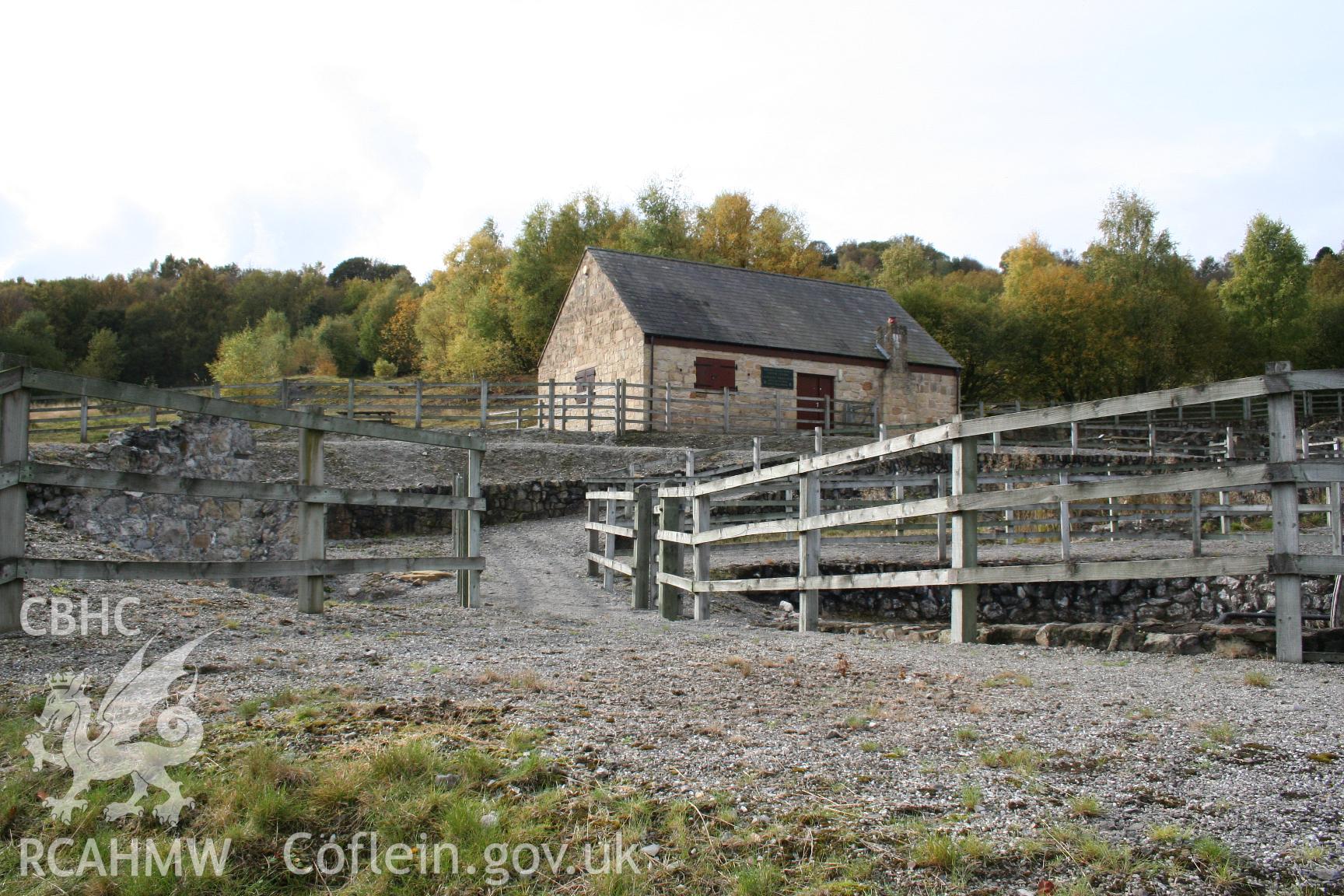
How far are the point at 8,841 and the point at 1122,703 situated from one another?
153 inches

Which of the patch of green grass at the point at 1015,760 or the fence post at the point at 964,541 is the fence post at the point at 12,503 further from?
the fence post at the point at 964,541

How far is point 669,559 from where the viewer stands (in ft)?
31.1

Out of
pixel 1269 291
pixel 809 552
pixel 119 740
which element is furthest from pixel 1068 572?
pixel 1269 291

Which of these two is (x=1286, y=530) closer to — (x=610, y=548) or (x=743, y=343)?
(x=610, y=548)

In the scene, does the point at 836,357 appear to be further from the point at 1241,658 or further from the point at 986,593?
the point at 1241,658

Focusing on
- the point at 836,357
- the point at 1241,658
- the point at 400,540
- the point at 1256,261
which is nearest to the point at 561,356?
the point at 836,357

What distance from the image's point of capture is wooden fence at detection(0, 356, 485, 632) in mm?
5219

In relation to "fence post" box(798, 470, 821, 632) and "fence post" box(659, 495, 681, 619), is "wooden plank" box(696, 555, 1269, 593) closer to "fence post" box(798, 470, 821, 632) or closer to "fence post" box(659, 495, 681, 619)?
"fence post" box(798, 470, 821, 632)

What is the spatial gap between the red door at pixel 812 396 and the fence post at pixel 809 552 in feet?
79.2

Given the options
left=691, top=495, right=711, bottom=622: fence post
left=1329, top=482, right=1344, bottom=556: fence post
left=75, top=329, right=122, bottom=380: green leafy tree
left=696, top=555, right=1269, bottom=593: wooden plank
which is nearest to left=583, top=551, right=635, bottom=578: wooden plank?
left=691, top=495, right=711, bottom=622: fence post

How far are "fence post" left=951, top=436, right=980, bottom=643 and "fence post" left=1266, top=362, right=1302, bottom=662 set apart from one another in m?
1.60

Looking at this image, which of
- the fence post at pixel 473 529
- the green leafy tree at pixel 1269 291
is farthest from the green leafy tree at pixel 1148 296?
the fence post at pixel 473 529

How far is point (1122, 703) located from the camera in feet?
13.4

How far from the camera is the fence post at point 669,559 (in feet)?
30.7
